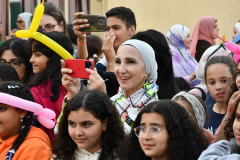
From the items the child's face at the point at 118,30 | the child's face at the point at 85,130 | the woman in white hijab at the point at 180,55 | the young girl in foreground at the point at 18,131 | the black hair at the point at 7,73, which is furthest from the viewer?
the woman in white hijab at the point at 180,55

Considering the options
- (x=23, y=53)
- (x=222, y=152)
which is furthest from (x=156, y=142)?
(x=23, y=53)

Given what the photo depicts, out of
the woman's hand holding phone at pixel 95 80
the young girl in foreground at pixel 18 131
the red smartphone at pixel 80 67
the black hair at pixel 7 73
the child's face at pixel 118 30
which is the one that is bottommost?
the young girl in foreground at pixel 18 131

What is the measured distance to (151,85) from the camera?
11.5ft

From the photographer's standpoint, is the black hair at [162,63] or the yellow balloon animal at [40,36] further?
the black hair at [162,63]

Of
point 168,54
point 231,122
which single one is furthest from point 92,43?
point 231,122

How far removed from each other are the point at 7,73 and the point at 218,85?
1.93 metres

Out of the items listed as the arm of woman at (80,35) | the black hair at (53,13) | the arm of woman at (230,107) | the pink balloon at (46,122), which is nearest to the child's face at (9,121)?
the pink balloon at (46,122)

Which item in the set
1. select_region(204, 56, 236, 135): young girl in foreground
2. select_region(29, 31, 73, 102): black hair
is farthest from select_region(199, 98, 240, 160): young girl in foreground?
select_region(29, 31, 73, 102): black hair

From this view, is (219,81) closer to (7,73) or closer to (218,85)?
(218,85)

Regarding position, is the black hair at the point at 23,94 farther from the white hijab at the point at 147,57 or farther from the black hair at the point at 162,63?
the black hair at the point at 162,63

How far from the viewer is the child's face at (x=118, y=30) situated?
15.3 feet

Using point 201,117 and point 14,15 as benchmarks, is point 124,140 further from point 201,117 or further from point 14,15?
point 14,15

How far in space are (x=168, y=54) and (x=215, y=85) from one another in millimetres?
527

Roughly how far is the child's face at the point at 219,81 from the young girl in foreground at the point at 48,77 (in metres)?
1.30
